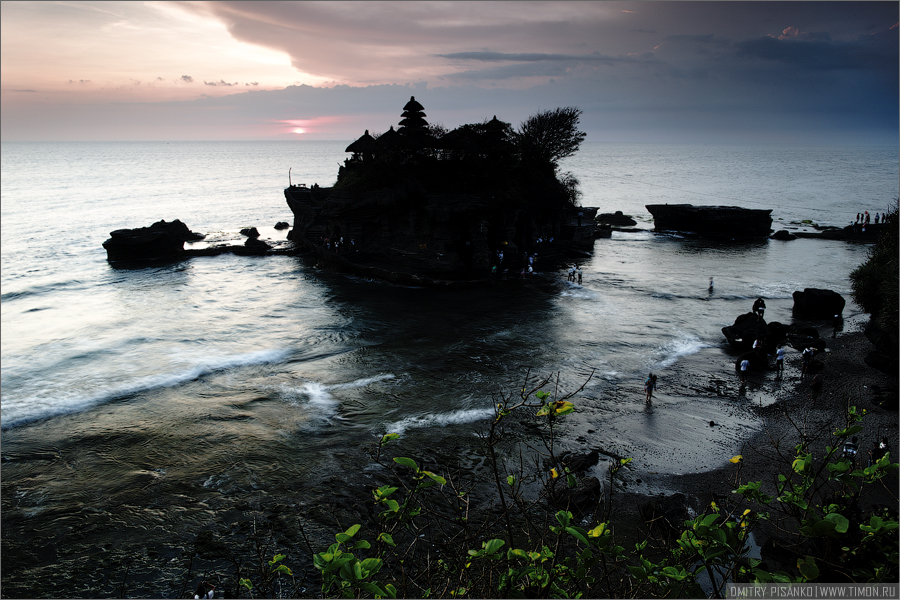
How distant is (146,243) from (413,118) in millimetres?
29248

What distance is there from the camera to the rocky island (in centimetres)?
3756

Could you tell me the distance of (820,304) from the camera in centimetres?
2984

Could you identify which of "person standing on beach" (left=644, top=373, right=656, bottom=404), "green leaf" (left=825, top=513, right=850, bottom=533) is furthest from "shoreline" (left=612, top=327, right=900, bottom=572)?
"green leaf" (left=825, top=513, right=850, bottom=533)

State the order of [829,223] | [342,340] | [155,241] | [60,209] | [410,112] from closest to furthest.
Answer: [342,340] → [410,112] → [155,241] → [829,223] → [60,209]

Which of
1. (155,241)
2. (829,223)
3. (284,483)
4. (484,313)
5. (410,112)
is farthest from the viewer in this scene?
(829,223)

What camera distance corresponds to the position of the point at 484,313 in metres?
31.3

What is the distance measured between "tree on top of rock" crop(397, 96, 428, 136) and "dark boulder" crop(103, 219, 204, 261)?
26645 millimetres

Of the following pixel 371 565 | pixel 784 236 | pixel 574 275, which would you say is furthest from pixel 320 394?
pixel 784 236

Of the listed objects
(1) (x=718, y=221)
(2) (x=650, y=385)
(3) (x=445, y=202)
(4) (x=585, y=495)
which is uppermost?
(1) (x=718, y=221)

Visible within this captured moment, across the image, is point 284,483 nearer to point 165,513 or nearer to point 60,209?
point 165,513

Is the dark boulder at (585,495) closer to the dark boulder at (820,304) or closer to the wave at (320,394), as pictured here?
the wave at (320,394)

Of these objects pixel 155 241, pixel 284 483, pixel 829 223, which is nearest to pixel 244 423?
pixel 284 483

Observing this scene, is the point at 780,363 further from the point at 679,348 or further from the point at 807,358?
the point at 679,348

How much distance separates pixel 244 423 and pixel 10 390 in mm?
12685
